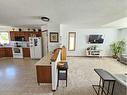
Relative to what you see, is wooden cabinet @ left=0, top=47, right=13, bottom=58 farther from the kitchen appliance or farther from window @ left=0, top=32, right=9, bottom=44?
window @ left=0, top=32, right=9, bottom=44

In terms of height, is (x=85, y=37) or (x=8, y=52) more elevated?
(x=85, y=37)

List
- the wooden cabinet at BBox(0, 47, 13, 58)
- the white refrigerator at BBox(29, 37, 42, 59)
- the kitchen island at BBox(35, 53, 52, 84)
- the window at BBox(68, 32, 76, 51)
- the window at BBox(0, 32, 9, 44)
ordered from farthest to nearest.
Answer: the window at BBox(0, 32, 9, 44), the window at BBox(68, 32, 76, 51), the wooden cabinet at BBox(0, 47, 13, 58), the white refrigerator at BBox(29, 37, 42, 59), the kitchen island at BBox(35, 53, 52, 84)

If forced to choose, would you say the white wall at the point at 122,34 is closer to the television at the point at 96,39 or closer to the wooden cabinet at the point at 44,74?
the television at the point at 96,39

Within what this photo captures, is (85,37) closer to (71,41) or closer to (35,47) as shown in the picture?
(71,41)

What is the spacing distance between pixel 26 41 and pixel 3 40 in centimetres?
194

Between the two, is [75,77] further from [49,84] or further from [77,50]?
[77,50]

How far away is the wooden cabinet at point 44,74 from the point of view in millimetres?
3184

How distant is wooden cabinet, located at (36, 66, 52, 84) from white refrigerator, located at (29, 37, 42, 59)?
3407 mm

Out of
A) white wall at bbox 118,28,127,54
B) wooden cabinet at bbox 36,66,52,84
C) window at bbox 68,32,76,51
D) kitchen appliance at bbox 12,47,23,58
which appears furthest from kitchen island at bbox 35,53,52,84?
white wall at bbox 118,28,127,54

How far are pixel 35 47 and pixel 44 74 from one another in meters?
3.56

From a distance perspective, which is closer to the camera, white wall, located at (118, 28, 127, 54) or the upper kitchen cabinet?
white wall, located at (118, 28, 127, 54)

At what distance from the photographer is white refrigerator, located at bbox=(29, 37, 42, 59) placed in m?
6.40

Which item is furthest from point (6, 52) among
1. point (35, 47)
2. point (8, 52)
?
point (35, 47)

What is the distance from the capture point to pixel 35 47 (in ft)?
21.2
